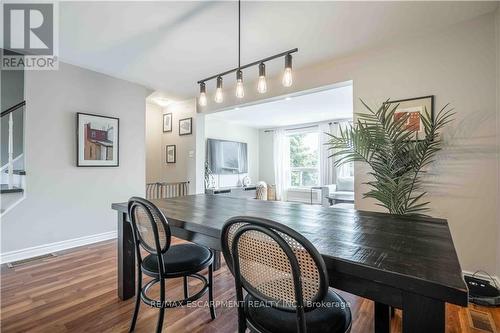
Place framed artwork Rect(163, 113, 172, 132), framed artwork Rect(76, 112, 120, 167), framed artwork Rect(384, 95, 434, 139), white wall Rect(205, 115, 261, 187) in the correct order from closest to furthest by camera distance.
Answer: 1. framed artwork Rect(384, 95, 434, 139)
2. framed artwork Rect(76, 112, 120, 167)
3. framed artwork Rect(163, 113, 172, 132)
4. white wall Rect(205, 115, 261, 187)

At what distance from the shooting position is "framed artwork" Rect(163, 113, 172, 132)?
498 centimetres

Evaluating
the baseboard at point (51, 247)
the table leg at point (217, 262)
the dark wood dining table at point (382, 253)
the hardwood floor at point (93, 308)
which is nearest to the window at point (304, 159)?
the table leg at point (217, 262)

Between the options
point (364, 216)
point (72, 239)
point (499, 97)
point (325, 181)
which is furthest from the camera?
point (325, 181)

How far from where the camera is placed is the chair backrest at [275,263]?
0.82 m

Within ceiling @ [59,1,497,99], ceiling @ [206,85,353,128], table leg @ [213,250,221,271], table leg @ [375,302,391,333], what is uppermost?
ceiling @ [59,1,497,99]

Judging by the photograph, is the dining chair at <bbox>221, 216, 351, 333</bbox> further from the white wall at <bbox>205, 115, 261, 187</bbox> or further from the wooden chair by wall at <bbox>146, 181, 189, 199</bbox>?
the white wall at <bbox>205, 115, 261, 187</bbox>

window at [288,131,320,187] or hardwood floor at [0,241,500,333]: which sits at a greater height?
window at [288,131,320,187]

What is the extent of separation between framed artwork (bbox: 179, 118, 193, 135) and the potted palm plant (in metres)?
2.95

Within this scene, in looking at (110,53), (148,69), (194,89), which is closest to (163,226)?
(110,53)

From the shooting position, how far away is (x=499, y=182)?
2.04 metres

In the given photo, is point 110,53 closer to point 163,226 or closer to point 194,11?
point 194,11

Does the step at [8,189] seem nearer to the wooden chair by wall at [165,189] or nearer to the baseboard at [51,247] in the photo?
the baseboard at [51,247]

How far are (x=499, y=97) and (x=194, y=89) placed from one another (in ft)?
12.3

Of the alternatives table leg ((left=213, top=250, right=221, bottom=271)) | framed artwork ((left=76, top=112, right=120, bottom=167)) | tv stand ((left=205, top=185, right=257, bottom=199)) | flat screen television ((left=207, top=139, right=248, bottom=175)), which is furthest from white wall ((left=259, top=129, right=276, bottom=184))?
table leg ((left=213, top=250, right=221, bottom=271))
